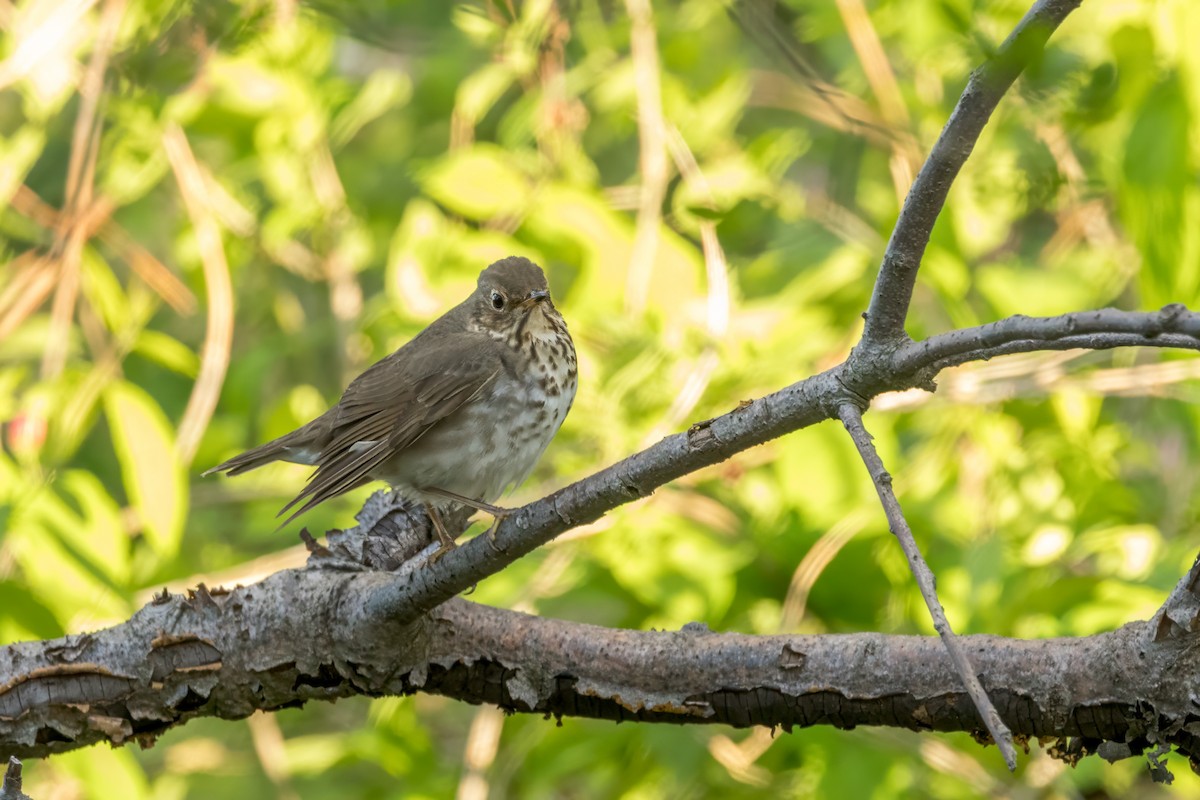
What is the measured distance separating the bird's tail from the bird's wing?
0.10 meters

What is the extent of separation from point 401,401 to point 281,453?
497mm

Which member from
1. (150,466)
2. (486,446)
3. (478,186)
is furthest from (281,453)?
(478,186)

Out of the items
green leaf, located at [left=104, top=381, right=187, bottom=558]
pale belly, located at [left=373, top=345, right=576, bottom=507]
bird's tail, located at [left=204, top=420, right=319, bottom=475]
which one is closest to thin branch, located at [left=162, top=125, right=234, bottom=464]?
green leaf, located at [left=104, top=381, right=187, bottom=558]

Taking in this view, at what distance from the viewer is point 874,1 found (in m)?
4.55

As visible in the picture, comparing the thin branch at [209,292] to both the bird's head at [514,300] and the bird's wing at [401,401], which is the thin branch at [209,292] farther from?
the bird's head at [514,300]

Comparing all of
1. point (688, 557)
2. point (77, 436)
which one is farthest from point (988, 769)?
point (77, 436)

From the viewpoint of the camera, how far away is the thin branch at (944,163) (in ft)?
4.38

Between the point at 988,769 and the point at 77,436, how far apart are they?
3.05 meters

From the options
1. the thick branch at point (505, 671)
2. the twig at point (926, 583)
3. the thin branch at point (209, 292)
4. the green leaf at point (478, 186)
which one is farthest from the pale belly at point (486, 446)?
the twig at point (926, 583)

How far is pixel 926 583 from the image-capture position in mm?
1633

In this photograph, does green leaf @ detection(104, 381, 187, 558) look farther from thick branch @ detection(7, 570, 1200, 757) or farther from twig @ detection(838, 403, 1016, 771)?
twig @ detection(838, 403, 1016, 771)

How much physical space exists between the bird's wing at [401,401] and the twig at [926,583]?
6.00 ft

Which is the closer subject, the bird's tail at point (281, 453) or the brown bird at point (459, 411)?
the brown bird at point (459, 411)

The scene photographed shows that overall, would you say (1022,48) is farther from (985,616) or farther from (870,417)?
(870,417)
